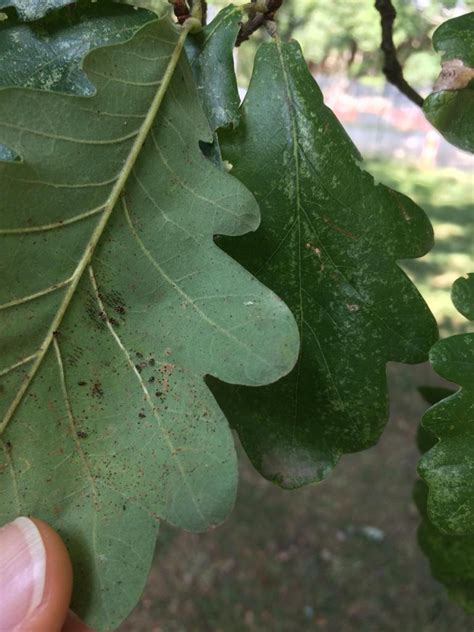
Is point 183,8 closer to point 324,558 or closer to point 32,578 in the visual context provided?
point 32,578

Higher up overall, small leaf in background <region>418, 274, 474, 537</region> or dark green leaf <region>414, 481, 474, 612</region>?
small leaf in background <region>418, 274, 474, 537</region>

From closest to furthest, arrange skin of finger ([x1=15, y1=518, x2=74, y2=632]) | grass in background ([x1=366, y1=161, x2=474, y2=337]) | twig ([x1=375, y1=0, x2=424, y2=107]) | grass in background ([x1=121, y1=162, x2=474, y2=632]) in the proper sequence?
1. skin of finger ([x1=15, y1=518, x2=74, y2=632])
2. twig ([x1=375, y1=0, x2=424, y2=107])
3. grass in background ([x1=121, y1=162, x2=474, y2=632])
4. grass in background ([x1=366, y1=161, x2=474, y2=337])

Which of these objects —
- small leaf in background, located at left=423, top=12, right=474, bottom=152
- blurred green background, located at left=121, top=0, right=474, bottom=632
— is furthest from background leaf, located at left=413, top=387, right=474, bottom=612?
blurred green background, located at left=121, top=0, right=474, bottom=632

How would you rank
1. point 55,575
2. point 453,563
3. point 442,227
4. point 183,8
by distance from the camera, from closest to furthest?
point 55,575 < point 183,8 < point 453,563 < point 442,227

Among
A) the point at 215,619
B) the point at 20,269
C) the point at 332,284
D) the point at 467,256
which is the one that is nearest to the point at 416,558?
the point at 215,619

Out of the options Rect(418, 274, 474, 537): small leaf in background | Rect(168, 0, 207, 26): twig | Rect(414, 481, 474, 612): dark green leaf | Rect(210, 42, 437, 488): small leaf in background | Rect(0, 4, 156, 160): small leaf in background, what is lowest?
Rect(414, 481, 474, 612): dark green leaf

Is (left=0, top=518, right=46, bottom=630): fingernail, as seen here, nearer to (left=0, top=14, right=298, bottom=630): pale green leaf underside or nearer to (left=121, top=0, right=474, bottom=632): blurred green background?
(left=0, top=14, right=298, bottom=630): pale green leaf underside

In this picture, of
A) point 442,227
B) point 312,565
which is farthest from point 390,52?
point 442,227
